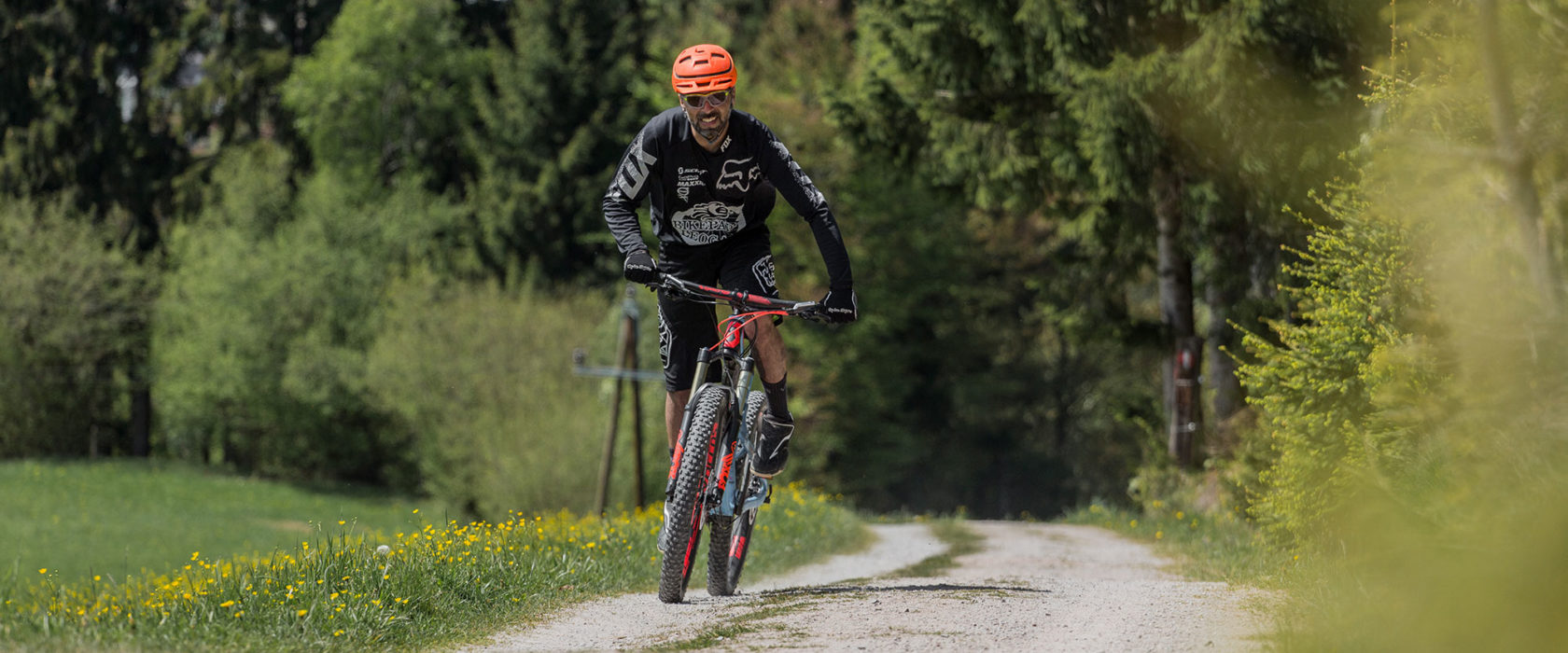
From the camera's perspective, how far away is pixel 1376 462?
6.27 metres

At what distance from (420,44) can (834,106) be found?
110 feet

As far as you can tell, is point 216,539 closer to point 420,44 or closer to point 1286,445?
point 420,44

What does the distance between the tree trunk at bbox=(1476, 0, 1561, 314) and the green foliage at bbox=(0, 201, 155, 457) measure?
49.2 metres

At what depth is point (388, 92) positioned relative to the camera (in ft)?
162

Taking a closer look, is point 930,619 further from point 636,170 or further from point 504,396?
point 504,396

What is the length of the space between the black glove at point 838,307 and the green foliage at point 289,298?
41.7 metres

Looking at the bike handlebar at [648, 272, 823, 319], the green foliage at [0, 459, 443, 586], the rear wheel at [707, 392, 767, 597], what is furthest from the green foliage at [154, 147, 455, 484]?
the bike handlebar at [648, 272, 823, 319]

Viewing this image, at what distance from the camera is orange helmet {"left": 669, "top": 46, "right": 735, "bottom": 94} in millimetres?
6461

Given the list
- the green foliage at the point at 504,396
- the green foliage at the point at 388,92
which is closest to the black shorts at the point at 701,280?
the green foliage at the point at 504,396

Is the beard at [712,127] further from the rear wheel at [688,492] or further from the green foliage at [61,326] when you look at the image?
the green foliage at [61,326]

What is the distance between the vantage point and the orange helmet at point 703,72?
21.2 feet

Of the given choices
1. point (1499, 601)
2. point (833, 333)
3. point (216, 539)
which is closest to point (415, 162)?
point (216, 539)

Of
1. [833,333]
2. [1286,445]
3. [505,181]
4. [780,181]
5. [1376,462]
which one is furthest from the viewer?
[505,181]

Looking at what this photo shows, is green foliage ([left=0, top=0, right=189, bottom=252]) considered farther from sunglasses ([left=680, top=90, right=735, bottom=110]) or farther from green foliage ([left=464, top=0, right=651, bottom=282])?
sunglasses ([left=680, top=90, right=735, bottom=110])
